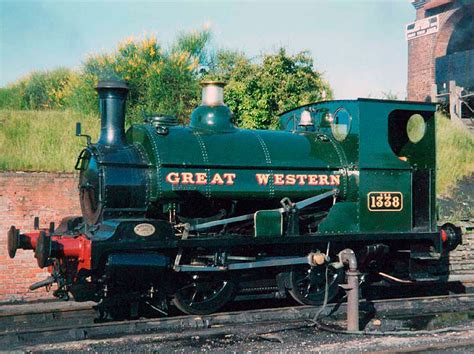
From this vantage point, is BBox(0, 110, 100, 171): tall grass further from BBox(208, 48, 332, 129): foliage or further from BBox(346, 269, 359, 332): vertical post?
BBox(346, 269, 359, 332): vertical post

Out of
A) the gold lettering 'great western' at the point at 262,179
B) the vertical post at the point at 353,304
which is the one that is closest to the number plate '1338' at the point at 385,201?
the gold lettering 'great western' at the point at 262,179

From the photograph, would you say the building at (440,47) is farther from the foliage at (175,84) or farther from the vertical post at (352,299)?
the vertical post at (352,299)

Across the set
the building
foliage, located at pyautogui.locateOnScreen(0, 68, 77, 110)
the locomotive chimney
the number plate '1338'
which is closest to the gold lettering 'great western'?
the number plate '1338'


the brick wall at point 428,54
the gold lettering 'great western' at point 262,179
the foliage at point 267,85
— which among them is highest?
the brick wall at point 428,54

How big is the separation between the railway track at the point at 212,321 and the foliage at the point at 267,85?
740cm

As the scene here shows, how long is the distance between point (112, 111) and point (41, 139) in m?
4.77

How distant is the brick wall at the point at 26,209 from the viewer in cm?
1036

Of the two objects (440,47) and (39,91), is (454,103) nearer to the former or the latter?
(440,47)

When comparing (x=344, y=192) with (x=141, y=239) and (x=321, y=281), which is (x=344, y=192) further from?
(x=141, y=239)

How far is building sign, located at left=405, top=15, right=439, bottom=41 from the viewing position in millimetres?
27453

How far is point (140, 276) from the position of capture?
7.64 metres

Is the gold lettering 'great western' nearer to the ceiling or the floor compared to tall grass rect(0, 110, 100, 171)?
nearer to the floor

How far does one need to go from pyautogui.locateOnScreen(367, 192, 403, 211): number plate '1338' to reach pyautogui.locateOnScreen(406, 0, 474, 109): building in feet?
55.4

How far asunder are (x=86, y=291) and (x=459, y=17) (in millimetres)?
23633
